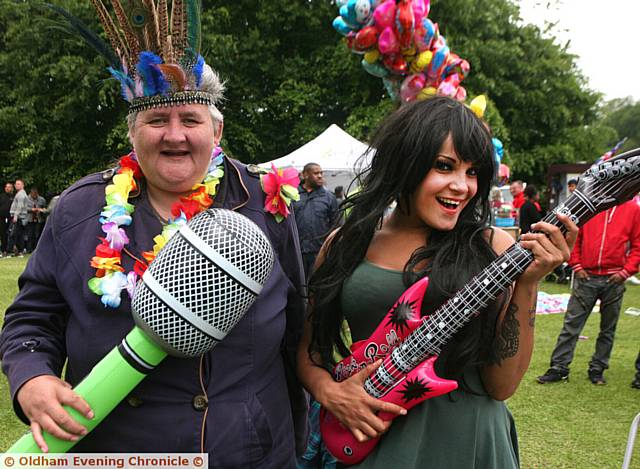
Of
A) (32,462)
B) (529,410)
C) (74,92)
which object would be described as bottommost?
(74,92)

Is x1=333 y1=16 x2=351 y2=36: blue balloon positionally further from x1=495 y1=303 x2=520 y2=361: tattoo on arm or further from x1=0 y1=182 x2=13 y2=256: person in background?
x1=0 y1=182 x2=13 y2=256: person in background

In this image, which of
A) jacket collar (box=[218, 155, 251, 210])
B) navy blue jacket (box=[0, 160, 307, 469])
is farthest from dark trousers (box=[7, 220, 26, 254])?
jacket collar (box=[218, 155, 251, 210])

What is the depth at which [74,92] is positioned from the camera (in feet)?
49.5

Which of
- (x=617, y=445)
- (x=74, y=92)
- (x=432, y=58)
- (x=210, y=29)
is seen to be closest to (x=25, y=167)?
(x=74, y=92)

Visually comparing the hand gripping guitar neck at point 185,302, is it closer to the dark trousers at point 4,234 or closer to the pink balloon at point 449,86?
the pink balloon at point 449,86

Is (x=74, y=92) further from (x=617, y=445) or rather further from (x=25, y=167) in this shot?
(x=617, y=445)

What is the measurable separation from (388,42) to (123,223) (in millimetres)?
3730

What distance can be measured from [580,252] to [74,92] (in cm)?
1358

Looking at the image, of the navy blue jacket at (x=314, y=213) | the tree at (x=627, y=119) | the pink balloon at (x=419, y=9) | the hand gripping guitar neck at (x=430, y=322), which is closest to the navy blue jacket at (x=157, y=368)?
the hand gripping guitar neck at (x=430, y=322)

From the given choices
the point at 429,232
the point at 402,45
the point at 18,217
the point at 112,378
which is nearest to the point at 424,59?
the point at 402,45

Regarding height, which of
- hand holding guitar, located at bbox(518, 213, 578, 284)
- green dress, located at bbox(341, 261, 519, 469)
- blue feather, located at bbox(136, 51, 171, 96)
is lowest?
green dress, located at bbox(341, 261, 519, 469)

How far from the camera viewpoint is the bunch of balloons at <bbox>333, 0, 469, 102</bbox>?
4785 mm

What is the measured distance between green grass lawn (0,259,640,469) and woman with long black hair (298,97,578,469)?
7.82ft

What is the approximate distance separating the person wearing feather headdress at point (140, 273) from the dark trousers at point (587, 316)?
425 cm
